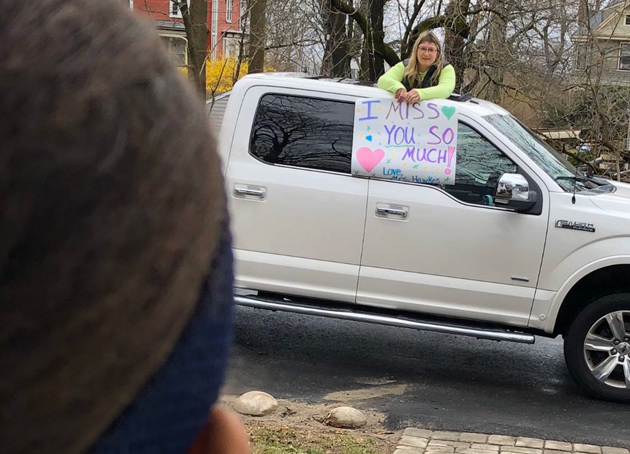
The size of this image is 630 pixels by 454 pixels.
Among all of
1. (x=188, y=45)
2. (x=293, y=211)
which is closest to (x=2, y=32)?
(x=293, y=211)

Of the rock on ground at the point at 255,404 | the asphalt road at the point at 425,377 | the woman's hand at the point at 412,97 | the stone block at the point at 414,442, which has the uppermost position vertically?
the woman's hand at the point at 412,97

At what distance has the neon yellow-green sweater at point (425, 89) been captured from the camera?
564 centimetres

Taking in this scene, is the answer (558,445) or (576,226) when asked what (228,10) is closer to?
(576,226)

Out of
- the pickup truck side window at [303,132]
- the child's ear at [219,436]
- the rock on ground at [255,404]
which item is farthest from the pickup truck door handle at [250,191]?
the child's ear at [219,436]

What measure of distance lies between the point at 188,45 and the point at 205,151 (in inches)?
225

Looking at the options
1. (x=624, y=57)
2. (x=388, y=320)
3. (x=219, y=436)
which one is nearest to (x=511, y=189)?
(x=388, y=320)

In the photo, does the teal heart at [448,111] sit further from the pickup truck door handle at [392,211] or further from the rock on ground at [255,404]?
the rock on ground at [255,404]

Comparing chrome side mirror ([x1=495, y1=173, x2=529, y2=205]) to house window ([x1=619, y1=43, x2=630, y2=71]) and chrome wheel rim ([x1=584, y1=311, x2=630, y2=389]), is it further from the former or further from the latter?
house window ([x1=619, y1=43, x2=630, y2=71])

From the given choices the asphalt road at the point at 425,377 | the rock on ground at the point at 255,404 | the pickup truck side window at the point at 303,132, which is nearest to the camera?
the rock on ground at the point at 255,404

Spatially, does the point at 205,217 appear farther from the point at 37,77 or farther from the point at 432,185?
the point at 432,185

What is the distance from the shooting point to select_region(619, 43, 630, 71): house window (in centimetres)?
1197

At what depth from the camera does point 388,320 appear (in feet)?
18.3

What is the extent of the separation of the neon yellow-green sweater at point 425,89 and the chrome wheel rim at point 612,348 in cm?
190

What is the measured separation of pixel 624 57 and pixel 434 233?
29.7ft
